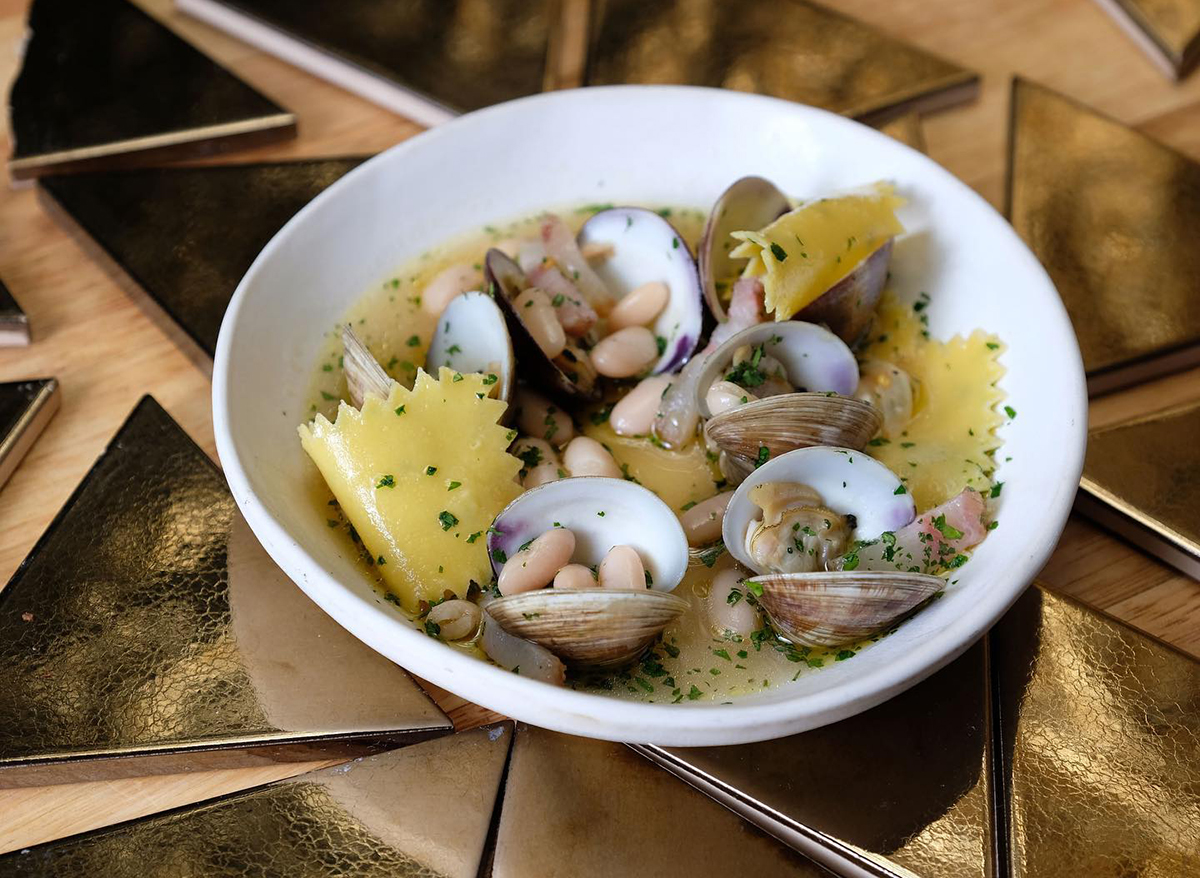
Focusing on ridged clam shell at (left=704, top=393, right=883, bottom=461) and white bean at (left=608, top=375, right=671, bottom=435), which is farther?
white bean at (left=608, top=375, right=671, bottom=435)

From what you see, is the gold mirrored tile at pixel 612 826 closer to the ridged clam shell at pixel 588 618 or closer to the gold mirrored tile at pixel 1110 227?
the ridged clam shell at pixel 588 618

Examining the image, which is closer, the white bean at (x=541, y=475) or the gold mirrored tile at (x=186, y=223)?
the white bean at (x=541, y=475)

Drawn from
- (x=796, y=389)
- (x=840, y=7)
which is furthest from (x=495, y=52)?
(x=796, y=389)

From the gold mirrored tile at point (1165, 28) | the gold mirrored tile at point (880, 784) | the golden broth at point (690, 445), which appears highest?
the gold mirrored tile at point (1165, 28)

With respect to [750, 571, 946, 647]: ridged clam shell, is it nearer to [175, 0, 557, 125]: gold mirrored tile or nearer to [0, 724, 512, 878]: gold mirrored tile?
[0, 724, 512, 878]: gold mirrored tile

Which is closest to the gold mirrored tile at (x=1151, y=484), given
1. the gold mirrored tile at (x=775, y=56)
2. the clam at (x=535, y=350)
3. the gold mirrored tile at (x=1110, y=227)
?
the gold mirrored tile at (x=1110, y=227)

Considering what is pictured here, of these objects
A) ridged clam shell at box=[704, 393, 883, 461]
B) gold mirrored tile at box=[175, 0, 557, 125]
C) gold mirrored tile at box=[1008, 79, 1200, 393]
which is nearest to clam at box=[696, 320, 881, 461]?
ridged clam shell at box=[704, 393, 883, 461]

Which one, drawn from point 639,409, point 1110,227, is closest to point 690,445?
point 639,409
